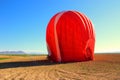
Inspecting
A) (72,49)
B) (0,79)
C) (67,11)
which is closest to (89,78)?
(0,79)

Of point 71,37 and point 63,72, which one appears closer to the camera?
point 63,72

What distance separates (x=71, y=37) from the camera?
A: 25.0 metres

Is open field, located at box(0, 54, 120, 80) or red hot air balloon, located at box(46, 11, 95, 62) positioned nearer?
open field, located at box(0, 54, 120, 80)

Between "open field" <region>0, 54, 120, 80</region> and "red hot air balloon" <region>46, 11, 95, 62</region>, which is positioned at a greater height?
"red hot air balloon" <region>46, 11, 95, 62</region>

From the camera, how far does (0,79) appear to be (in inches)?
517

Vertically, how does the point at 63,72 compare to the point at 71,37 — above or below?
below

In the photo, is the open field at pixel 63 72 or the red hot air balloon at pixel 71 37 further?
the red hot air balloon at pixel 71 37

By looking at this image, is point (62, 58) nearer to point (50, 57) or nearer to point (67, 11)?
point (50, 57)

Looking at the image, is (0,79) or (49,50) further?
(49,50)

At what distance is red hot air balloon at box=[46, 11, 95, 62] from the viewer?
25.0 metres

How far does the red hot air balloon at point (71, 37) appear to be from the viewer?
2503cm

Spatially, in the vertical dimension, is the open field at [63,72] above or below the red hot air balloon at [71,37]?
below

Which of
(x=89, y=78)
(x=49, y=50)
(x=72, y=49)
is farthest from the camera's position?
(x=49, y=50)

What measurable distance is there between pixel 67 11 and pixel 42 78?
45.7 ft
